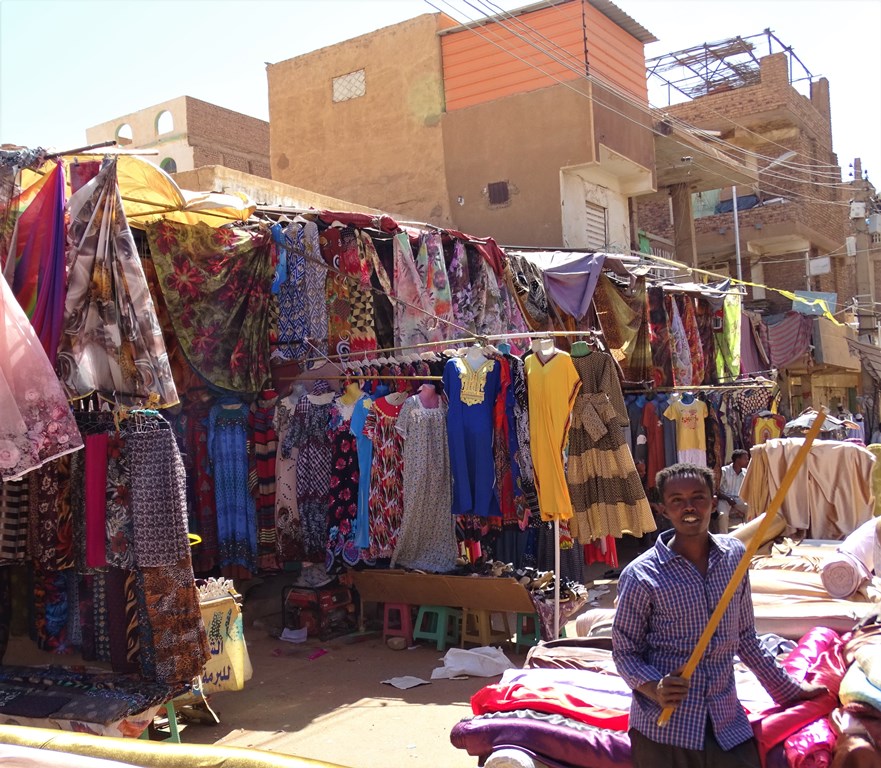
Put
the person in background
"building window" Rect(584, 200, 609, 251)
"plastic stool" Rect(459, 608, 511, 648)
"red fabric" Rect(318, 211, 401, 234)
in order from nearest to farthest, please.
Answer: "plastic stool" Rect(459, 608, 511, 648)
"red fabric" Rect(318, 211, 401, 234)
the person in background
"building window" Rect(584, 200, 609, 251)

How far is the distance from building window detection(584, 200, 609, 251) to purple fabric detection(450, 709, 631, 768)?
39.1ft

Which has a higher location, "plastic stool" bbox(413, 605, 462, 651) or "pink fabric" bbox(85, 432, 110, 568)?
"pink fabric" bbox(85, 432, 110, 568)

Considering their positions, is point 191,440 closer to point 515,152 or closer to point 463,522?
point 463,522

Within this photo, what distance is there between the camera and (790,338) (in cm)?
1756

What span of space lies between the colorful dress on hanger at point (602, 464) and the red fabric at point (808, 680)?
270cm

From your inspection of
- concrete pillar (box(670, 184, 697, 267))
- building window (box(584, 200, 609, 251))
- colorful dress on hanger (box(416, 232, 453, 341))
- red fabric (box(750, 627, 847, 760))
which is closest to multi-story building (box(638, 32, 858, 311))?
concrete pillar (box(670, 184, 697, 267))

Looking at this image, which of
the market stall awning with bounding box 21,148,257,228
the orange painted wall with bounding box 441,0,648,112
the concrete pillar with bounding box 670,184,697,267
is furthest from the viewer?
the concrete pillar with bounding box 670,184,697,267

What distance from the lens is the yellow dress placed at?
6.66 m

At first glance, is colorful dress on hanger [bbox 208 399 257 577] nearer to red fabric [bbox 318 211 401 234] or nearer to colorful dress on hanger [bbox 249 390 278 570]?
colorful dress on hanger [bbox 249 390 278 570]

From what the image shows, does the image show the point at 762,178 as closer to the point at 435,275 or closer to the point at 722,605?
the point at 435,275

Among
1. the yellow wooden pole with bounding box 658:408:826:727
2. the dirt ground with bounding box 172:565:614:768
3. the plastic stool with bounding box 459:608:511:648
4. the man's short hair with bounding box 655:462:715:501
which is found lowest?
the dirt ground with bounding box 172:565:614:768

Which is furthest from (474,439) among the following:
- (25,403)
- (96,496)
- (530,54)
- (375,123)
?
(375,123)

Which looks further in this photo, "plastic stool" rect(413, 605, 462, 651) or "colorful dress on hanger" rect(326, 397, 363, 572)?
"colorful dress on hanger" rect(326, 397, 363, 572)

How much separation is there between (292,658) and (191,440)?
6.39 feet
